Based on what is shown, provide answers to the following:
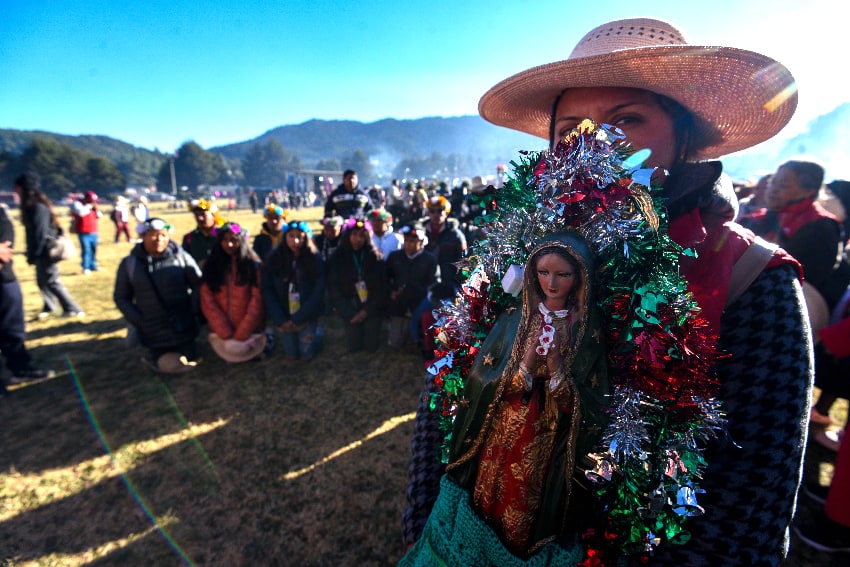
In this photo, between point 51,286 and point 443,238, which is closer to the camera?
point 443,238

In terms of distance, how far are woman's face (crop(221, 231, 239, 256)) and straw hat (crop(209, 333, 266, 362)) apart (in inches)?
50.9

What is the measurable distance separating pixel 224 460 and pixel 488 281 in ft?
12.4

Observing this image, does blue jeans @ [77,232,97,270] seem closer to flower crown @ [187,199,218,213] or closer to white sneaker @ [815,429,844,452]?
flower crown @ [187,199,218,213]

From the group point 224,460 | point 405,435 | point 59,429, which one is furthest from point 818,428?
point 59,429

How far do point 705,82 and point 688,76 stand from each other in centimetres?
9

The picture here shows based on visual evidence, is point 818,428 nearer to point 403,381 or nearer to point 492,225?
point 403,381

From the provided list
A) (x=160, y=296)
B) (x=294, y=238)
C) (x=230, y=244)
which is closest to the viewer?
(x=160, y=296)

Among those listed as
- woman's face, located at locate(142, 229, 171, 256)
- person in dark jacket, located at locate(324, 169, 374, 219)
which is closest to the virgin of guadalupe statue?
woman's face, located at locate(142, 229, 171, 256)

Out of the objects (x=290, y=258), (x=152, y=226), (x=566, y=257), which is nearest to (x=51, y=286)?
(x=152, y=226)

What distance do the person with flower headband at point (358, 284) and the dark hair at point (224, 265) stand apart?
4.04 feet

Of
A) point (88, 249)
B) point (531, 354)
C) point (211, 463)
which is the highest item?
point (531, 354)

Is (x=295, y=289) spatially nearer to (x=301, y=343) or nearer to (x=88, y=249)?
(x=301, y=343)

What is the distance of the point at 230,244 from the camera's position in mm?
5383

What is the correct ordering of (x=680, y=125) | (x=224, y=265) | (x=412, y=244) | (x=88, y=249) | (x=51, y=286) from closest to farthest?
(x=680, y=125) → (x=224, y=265) → (x=412, y=244) → (x=51, y=286) → (x=88, y=249)
